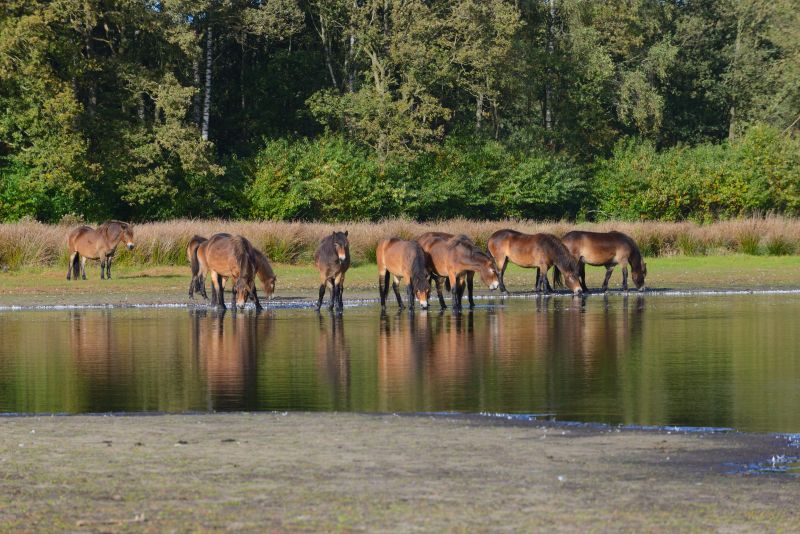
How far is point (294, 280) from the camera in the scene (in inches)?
1362

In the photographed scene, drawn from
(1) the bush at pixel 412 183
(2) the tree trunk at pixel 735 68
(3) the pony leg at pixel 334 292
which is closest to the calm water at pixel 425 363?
(3) the pony leg at pixel 334 292

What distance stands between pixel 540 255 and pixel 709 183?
37.3 metres

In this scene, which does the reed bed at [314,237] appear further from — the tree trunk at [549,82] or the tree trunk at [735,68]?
the tree trunk at [735,68]

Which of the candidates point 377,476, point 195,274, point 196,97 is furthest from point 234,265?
point 196,97

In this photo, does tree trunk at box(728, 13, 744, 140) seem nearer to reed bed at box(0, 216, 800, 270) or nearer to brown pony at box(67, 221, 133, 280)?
reed bed at box(0, 216, 800, 270)

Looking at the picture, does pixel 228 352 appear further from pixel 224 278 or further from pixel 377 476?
pixel 224 278

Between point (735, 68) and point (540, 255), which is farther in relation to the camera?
point (735, 68)

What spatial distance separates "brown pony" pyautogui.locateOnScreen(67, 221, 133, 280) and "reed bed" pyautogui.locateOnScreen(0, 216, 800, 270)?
2295 millimetres

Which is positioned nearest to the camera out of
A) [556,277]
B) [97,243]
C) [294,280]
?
[556,277]

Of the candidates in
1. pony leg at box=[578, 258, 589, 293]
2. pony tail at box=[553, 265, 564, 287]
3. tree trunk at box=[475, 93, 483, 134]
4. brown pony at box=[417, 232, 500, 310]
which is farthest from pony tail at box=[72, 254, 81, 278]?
tree trunk at box=[475, 93, 483, 134]

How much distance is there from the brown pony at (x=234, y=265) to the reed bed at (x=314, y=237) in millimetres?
11941

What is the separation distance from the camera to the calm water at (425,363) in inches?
495

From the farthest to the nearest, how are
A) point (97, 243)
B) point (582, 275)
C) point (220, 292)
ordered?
point (97, 243) → point (582, 275) → point (220, 292)

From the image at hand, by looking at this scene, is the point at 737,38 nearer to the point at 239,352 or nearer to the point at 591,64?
the point at 591,64
